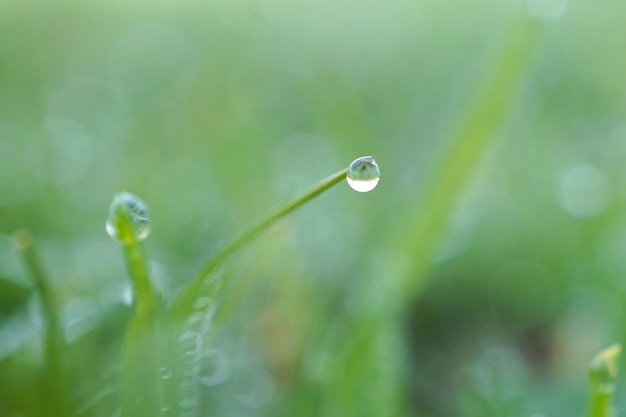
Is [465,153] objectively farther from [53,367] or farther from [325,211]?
[53,367]

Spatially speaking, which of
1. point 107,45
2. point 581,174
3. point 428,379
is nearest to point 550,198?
point 581,174

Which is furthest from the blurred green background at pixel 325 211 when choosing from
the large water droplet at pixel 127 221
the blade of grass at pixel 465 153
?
the large water droplet at pixel 127 221

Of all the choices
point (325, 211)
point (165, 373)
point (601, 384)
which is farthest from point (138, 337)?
point (325, 211)

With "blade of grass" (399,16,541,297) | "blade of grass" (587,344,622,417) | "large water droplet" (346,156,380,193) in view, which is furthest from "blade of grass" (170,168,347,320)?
"blade of grass" (399,16,541,297)

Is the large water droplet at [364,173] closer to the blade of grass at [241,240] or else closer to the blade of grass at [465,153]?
the blade of grass at [241,240]

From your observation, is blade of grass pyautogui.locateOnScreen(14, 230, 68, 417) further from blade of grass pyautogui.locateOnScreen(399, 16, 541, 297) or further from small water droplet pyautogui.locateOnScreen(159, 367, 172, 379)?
blade of grass pyautogui.locateOnScreen(399, 16, 541, 297)

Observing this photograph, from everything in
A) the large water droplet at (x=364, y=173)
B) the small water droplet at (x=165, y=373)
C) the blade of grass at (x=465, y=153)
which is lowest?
the small water droplet at (x=165, y=373)
